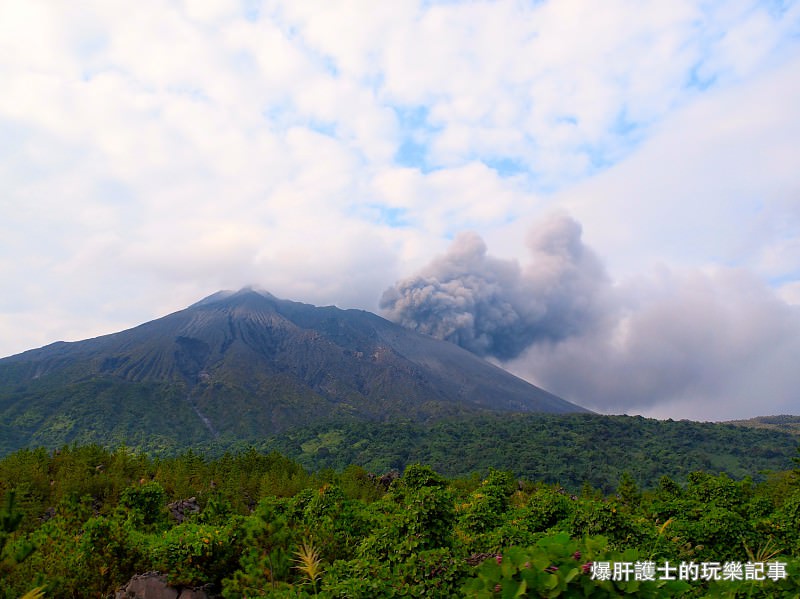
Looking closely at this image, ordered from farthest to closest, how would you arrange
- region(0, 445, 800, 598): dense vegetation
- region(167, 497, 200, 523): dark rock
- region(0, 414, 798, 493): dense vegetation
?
region(0, 414, 798, 493): dense vegetation, region(167, 497, 200, 523): dark rock, region(0, 445, 800, 598): dense vegetation

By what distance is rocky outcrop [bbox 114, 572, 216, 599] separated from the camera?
11875 millimetres

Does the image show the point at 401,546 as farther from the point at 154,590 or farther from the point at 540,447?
the point at 540,447

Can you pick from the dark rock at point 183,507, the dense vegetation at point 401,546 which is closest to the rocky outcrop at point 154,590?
the dense vegetation at point 401,546

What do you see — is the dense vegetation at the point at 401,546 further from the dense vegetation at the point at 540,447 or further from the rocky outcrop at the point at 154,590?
the dense vegetation at the point at 540,447

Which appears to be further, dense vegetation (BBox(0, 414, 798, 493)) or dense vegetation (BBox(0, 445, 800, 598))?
dense vegetation (BBox(0, 414, 798, 493))

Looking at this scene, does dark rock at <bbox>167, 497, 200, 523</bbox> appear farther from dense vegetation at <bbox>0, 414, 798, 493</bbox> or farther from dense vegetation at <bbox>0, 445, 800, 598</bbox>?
dense vegetation at <bbox>0, 414, 798, 493</bbox>

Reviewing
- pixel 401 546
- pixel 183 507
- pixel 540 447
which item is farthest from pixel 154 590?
pixel 540 447

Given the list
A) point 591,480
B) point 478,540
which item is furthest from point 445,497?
point 591,480

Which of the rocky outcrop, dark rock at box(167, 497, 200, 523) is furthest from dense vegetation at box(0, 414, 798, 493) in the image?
the rocky outcrop

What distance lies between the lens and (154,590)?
1202 cm

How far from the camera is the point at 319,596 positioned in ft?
26.6

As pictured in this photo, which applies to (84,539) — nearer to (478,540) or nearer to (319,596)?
(319,596)

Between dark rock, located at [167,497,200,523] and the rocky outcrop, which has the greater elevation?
the rocky outcrop

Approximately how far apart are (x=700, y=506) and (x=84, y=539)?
2168cm
